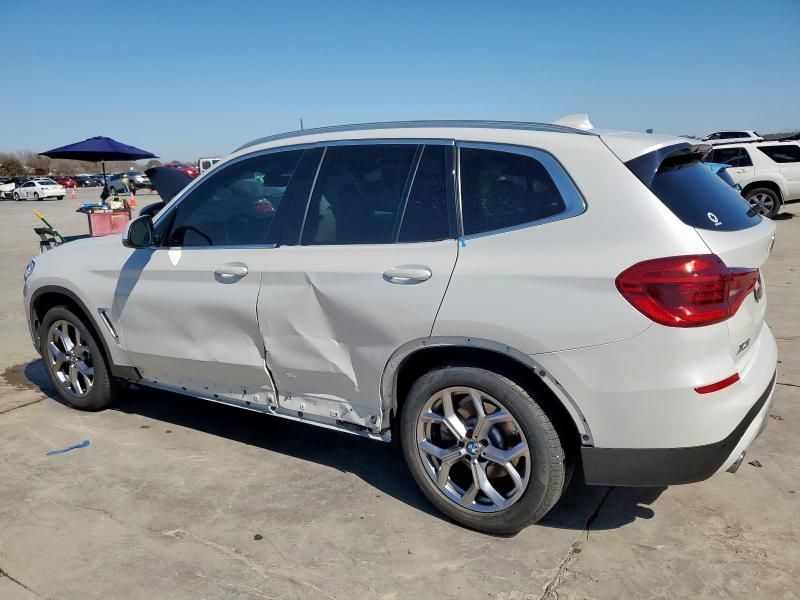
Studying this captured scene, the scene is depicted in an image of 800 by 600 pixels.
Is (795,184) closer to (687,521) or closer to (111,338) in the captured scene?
(687,521)

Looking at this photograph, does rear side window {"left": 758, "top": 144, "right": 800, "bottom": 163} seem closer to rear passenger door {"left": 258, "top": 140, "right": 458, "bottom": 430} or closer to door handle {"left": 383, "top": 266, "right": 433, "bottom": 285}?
rear passenger door {"left": 258, "top": 140, "right": 458, "bottom": 430}

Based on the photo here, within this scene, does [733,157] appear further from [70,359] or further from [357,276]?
[70,359]

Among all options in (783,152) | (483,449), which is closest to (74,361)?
(483,449)

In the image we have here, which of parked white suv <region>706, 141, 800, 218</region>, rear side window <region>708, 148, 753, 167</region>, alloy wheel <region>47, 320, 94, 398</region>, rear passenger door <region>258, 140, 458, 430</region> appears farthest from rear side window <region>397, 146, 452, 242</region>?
rear side window <region>708, 148, 753, 167</region>

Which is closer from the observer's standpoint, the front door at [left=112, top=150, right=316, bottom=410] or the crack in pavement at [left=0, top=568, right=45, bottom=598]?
the crack in pavement at [left=0, top=568, right=45, bottom=598]

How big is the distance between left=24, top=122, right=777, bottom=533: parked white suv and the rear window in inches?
0.5

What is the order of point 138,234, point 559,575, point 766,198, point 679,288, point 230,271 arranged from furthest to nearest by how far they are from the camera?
point 766,198
point 138,234
point 230,271
point 559,575
point 679,288

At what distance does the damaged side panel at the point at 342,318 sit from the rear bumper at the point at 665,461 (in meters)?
0.90

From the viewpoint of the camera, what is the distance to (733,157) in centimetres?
1503

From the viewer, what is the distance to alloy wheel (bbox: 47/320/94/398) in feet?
15.0

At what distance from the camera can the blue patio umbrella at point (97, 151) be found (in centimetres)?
1619

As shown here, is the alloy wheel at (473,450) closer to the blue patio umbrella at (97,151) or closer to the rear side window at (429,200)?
the rear side window at (429,200)

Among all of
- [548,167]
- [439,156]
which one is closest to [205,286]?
[439,156]

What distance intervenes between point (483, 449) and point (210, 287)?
175 centimetres
